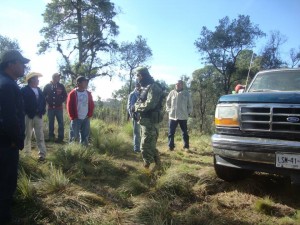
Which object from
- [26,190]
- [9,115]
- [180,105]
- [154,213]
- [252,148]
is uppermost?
[180,105]

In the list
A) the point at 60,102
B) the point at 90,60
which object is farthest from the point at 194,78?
the point at 60,102

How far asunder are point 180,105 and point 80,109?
8.98ft

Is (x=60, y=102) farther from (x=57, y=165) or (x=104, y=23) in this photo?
(x=104, y=23)

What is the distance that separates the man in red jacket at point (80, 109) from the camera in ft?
23.7

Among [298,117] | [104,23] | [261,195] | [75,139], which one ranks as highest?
[104,23]

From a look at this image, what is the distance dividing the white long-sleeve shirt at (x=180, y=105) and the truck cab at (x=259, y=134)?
3.67 meters

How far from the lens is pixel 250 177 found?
5285 mm

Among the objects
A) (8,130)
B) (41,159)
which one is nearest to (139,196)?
(8,130)

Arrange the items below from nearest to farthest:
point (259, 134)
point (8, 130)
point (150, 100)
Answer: point (8, 130), point (259, 134), point (150, 100)

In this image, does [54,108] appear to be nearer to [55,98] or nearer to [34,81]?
[55,98]

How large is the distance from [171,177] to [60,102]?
5.38 metres

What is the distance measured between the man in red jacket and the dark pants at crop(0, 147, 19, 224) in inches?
137

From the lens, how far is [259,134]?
13.7 feet

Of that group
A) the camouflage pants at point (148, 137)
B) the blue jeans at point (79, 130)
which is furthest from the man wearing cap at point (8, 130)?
the blue jeans at point (79, 130)
